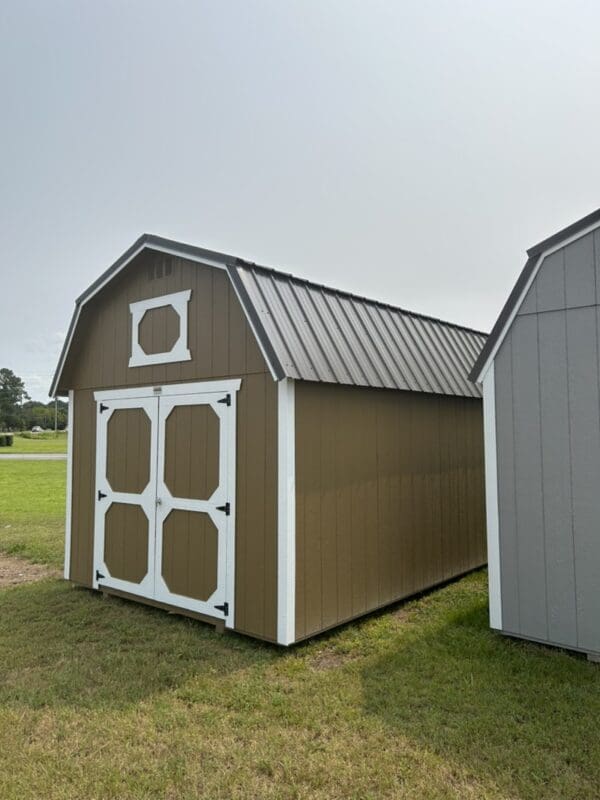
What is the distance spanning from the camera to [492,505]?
4.47m

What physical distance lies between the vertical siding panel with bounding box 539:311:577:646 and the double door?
8.55ft

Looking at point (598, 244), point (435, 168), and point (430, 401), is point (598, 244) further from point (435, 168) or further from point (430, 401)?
point (435, 168)

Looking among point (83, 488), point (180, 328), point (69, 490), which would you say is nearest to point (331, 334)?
point (180, 328)

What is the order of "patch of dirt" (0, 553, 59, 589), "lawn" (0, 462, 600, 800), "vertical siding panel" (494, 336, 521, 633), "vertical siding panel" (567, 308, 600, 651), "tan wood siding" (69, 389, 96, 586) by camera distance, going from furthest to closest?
"patch of dirt" (0, 553, 59, 589) → "tan wood siding" (69, 389, 96, 586) → "vertical siding panel" (494, 336, 521, 633) → "vertical siding panel" (567, 308, 600, 651) → "lawn" (0, 462, 600, 800)

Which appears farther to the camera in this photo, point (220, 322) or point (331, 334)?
point (331, 334)

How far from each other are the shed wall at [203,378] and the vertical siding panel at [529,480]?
6.56ft

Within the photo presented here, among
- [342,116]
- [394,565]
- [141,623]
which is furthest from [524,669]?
[342,116]

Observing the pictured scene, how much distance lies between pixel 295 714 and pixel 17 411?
8627 cm

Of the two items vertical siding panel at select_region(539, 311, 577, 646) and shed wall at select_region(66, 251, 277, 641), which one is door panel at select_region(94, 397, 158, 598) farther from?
vertical siding panel at select_region(539, 311, 577, 646)

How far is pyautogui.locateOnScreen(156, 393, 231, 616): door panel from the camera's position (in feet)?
15.8

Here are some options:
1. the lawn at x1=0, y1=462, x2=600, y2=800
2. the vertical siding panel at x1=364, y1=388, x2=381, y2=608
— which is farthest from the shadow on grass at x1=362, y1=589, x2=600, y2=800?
the vertical siding panel at x1=364, y1=388, x2=381, y2=608

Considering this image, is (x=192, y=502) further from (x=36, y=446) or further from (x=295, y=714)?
(x=36, y=446)

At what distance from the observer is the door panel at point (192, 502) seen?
15.8ft

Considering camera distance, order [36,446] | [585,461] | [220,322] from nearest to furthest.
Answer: [585,461], [220,322], [36,446]
